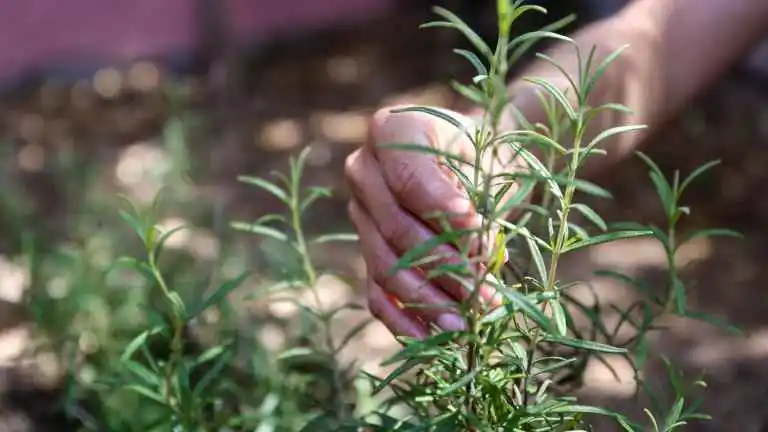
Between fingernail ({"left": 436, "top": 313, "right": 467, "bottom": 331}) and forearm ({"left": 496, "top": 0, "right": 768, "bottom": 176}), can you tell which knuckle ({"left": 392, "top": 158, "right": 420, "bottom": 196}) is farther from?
forearm ({"left": 496, "top": 0, "right": 768, "bottom": 176})

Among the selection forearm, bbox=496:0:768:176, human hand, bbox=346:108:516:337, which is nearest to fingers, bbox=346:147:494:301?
human hand, bbox=346:108:516:337

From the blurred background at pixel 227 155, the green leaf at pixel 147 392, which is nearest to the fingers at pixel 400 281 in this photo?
the green leaf at pixel 147 392

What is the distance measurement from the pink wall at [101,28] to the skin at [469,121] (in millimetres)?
2478

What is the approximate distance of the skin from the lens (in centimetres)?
85

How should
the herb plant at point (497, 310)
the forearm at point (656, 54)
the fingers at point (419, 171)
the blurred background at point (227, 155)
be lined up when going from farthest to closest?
1. the blurred background at point (227, 155)
2. the forearm at point (656, 54)
3. the fingers at point (419, 171)
4. the herb plant at point (497, 310)

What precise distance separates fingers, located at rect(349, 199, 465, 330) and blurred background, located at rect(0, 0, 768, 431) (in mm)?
654

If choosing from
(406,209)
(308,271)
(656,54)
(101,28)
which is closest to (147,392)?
(308,271)

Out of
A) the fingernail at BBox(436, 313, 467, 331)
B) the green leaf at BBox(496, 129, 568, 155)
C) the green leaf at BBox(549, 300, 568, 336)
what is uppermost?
the green leaf at BBox(496, 129, 568, 155)

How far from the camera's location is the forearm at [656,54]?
1243mm

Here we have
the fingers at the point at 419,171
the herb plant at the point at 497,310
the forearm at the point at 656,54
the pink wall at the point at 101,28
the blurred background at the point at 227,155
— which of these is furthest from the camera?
the pink wall at the point at 101,28

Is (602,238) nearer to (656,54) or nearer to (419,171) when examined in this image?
(419,171)

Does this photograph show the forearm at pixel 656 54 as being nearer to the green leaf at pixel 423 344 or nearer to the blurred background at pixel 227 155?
the blurred background at pixel 227 155

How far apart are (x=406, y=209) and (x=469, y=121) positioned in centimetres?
18

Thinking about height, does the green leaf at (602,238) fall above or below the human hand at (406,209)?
above
